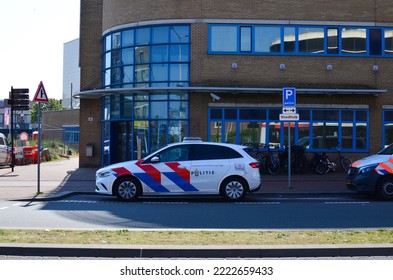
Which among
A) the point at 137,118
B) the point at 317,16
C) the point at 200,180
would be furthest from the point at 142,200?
the point at 317,16

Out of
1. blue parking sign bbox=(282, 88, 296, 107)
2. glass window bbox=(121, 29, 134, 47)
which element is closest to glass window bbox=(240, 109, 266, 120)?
glass window bbox=(121, 29, 134, 47)

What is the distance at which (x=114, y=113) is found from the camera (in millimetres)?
24781

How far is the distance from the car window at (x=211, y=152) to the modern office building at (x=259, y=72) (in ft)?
26.8

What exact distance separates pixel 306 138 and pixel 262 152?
2.09m

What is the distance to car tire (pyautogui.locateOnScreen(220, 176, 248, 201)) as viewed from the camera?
48.8 ft

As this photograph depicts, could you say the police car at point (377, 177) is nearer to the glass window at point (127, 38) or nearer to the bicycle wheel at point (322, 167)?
the bicycle wheel at point (322, 167)

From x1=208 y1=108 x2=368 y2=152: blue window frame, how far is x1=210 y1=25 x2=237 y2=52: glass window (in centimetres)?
255

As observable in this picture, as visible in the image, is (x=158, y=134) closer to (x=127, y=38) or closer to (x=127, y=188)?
A: (x=127, y=38)

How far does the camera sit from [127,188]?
49.1ft

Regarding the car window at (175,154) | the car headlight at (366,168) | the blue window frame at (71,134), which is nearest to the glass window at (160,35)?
the car window at (175,154)

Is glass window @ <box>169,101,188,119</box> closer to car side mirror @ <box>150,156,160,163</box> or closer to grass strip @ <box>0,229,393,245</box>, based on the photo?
car side mirror @ <box>150,156,160,163</box>

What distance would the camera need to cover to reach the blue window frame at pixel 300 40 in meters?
23.4

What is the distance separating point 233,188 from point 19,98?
13.9 meters
